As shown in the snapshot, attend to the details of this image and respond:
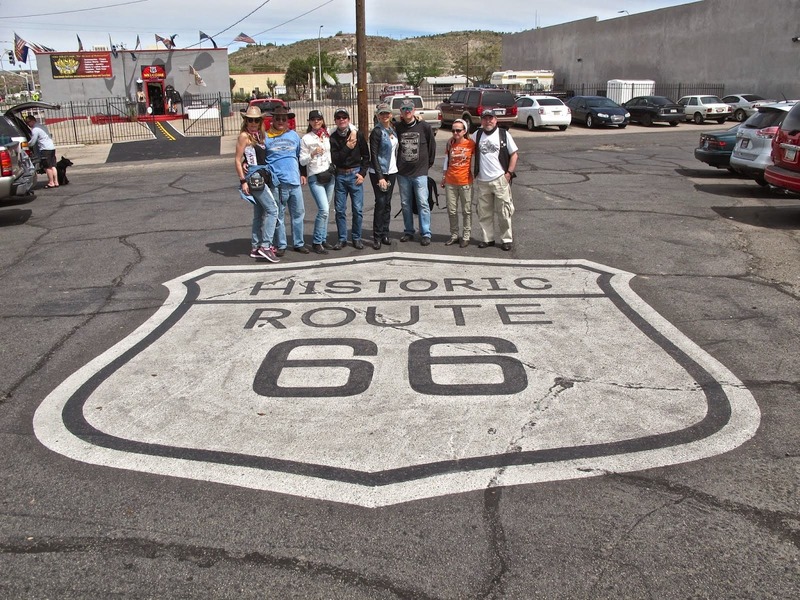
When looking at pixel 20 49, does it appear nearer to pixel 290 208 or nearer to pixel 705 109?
pixel 705 109

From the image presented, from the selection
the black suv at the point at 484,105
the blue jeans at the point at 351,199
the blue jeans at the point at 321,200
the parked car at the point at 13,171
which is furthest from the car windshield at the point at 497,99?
the blue jeans at the point at 321,200

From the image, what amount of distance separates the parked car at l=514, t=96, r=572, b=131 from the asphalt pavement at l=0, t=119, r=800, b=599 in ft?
70.2

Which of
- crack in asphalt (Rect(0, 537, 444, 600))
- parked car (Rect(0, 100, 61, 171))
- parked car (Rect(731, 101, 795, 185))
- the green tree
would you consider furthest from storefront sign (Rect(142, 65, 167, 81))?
the green tree

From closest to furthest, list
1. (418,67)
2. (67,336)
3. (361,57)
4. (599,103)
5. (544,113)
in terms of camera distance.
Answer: (67,336), (361,57), (544,113), (599,103), (418,67)

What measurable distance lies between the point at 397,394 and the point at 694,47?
44800 mm

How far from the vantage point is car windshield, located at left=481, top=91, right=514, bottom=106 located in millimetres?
28391

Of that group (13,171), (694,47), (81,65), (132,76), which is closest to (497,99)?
(694,47)

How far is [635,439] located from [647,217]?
7504 millimetres

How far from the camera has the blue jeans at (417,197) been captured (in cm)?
877

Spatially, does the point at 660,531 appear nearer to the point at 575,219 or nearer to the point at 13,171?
the point at 575,219

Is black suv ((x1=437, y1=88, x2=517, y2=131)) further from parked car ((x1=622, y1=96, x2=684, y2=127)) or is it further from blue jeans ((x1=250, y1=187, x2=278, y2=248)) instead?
blue jeans ((x1=250, y1=187, x2=278, y2=248))

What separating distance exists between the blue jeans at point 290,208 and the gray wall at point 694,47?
35.1 meters

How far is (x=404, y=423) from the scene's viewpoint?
14.4 ft

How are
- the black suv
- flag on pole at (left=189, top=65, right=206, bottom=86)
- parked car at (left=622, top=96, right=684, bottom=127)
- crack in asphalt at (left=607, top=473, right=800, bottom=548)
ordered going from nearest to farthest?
crack in asphalt at (left=607, top=473, right=800, bottom=548) → the black suv → parked car at (left=622, top=96, right=684, bottom=127) → flag on pole at (left=189, top=65, right=206, bottom=86)
